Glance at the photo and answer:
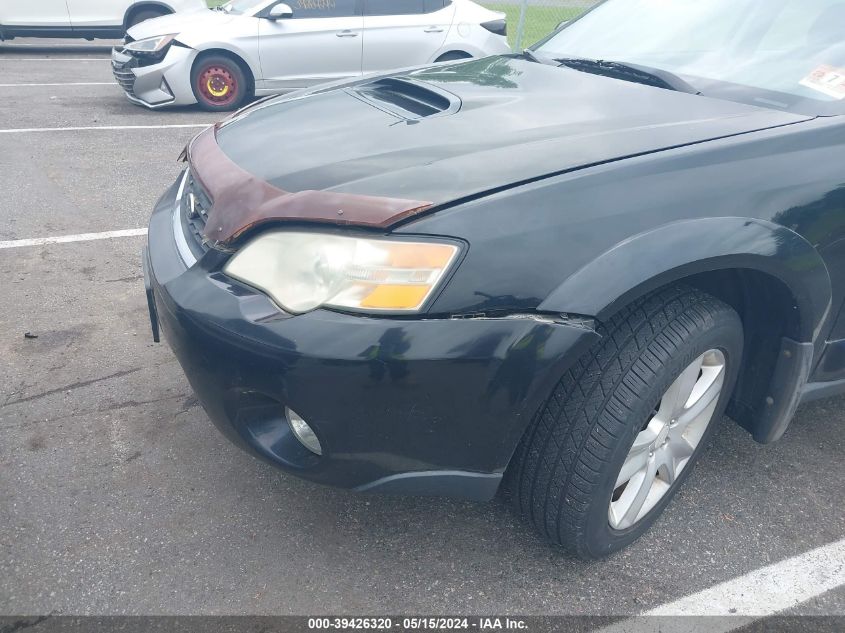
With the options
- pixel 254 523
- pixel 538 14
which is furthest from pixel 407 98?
pixel 538 14

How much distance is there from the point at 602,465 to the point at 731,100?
1211 mm

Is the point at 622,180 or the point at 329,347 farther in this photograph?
the point at 622,180

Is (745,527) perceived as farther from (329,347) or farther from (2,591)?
(2,591)

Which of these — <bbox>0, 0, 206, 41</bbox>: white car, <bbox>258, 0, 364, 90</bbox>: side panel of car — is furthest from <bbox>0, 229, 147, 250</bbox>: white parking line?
<bbox>0, 0, 206, 41</bbox>: white car

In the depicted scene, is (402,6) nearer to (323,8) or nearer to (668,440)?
(323,8)

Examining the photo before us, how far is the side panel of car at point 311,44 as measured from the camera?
7419mm

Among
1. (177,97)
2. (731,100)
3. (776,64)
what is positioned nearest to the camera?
(731,100)

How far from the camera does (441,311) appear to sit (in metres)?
1.50

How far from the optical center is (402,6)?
25.9 feet

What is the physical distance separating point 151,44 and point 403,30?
8.77 feet

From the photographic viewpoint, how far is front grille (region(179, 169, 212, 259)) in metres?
1.93

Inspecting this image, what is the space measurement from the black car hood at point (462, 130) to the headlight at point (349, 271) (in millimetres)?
141

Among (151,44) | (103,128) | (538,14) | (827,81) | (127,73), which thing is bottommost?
(103,128)

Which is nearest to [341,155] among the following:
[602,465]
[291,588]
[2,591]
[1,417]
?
[602,465]
